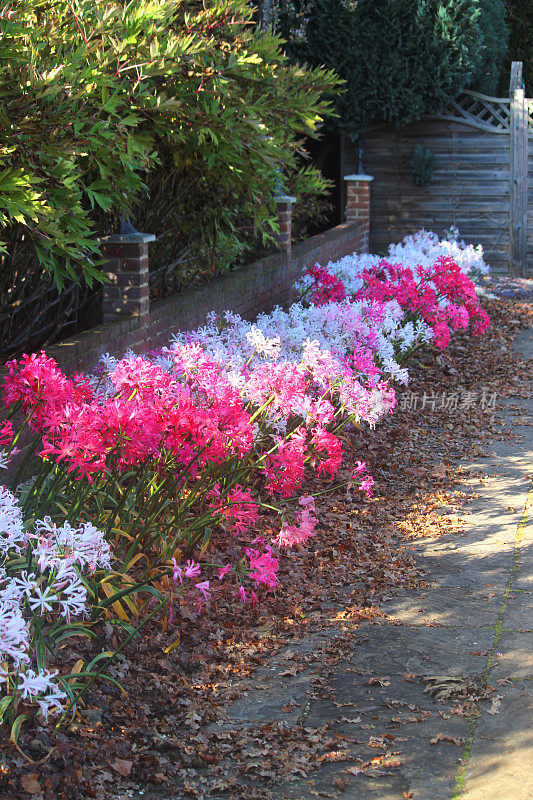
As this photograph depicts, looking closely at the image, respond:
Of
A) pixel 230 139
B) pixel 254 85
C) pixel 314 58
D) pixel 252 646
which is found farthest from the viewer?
pixel 314 58

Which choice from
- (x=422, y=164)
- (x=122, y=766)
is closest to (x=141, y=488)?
(x=122, y=766)

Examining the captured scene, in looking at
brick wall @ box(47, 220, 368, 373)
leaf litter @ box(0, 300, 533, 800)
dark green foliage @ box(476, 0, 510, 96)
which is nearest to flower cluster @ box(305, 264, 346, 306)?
brick wall @ box(47, 220, 368, 373)

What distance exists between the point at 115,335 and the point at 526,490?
283cm

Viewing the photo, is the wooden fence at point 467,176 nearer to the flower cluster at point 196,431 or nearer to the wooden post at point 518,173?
the wooden post at point 518,173

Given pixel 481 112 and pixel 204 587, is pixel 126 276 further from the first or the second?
pixel 481 112

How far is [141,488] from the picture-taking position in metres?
4.19

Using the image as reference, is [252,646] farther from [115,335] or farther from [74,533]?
[115,335]

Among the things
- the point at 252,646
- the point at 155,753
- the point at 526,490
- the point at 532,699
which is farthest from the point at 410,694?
the point at 526,490

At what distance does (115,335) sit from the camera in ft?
19.0

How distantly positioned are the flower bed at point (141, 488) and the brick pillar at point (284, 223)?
11.9 ft

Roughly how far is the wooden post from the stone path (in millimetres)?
9823

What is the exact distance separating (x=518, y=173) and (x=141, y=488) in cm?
1113

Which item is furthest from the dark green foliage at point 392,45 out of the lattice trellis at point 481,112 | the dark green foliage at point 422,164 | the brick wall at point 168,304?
the brick wall at point 168,304

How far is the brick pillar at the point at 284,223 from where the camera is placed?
933 cm
